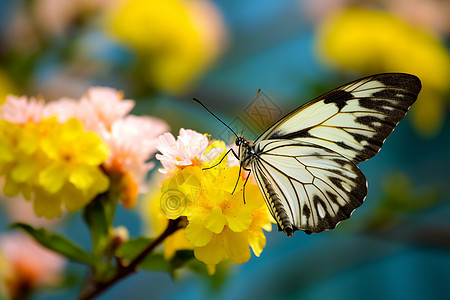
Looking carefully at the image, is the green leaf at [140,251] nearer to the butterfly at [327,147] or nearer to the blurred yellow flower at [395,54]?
the butterfly at [327,147]

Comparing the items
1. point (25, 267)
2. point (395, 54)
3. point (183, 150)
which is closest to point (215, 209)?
point (183, 150)

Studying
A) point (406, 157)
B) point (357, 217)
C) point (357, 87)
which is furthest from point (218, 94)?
point (406, 157)

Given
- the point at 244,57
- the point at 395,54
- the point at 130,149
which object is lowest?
the point at 130,149

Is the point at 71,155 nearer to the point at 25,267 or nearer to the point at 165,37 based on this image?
the point at 25,267

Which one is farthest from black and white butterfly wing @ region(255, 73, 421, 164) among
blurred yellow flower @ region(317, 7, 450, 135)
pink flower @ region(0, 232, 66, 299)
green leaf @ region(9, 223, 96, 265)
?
blurred yellow flower @ region(317, 7, 450, 135)

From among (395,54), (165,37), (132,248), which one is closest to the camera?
(132,248)

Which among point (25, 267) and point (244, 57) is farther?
point (244, 57)

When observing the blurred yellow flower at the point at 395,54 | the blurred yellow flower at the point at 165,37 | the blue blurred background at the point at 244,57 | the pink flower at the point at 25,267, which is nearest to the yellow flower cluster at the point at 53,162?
the pink flower at the point at 25,267
